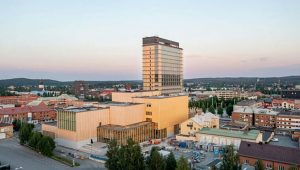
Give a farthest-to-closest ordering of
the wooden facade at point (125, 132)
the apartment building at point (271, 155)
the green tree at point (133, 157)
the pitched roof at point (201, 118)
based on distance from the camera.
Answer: the pitched roof at point (201, 118), the wooden facade at point (125, 132), the apartment building at point (271, 155), the green tree at point (133, 157)

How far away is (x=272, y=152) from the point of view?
2977 centimetres

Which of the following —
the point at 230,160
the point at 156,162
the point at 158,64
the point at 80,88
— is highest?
the point at 158,64

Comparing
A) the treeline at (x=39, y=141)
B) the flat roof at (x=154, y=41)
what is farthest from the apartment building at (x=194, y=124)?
the flat roof at (x=154, y=41)

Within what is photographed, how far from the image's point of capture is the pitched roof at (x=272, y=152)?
93.3ft

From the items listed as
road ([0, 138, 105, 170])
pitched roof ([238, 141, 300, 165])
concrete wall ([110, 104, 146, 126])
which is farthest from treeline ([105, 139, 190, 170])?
concrete wall ([110, 104, 146, 126])

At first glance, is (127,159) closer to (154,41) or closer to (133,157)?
(133,157)

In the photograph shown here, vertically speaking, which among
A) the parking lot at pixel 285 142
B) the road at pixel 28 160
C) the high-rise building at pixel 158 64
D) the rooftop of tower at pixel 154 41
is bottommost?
the road at pixel 28 160

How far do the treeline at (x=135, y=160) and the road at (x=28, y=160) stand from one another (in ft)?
20.5

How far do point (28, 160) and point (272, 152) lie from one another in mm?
30266

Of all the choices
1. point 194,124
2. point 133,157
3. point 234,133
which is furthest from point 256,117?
point 133,157

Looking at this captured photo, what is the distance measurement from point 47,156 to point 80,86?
116 metres

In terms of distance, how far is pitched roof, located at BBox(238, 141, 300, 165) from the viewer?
93.3 ft

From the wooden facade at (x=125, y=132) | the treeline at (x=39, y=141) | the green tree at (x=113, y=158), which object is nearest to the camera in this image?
the green tree at (x=113, y=158)

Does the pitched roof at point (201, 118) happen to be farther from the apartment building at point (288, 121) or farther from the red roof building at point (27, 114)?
the red roof building at point (27, 114)
